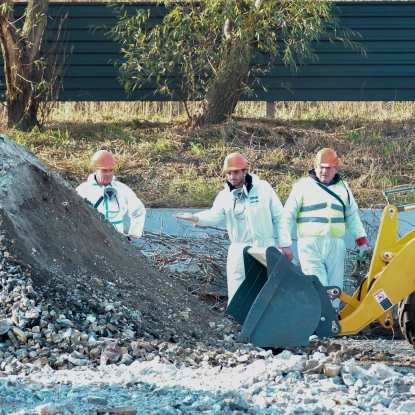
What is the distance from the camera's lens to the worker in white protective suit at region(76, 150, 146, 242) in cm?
909

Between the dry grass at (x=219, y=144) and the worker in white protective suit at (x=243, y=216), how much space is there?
11.9 ft

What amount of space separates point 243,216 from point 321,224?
0.89 m

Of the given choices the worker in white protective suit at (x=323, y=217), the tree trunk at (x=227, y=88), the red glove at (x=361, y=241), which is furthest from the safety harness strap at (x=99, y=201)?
the tree trunk at (x=227, y=88)

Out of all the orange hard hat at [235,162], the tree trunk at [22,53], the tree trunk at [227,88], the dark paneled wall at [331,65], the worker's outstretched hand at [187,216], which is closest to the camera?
the worker's outstretched hand at [187,216]

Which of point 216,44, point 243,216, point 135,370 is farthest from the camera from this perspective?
point 216,44

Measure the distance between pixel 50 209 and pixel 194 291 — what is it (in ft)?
7.78

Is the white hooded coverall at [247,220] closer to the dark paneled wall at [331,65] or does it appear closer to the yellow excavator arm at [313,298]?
the yellow excavator arm at [313,298]

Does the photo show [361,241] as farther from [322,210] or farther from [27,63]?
[27,63]

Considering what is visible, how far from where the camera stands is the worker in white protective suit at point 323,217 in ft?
29.4

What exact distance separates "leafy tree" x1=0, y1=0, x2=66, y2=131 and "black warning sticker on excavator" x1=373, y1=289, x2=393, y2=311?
28.4 feet

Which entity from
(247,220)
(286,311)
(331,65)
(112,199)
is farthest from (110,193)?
(331,65)

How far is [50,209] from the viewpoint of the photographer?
26.2 ft

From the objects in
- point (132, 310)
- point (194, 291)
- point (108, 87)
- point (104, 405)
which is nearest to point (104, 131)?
point (108, 87)

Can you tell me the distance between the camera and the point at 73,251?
25.5 feet
